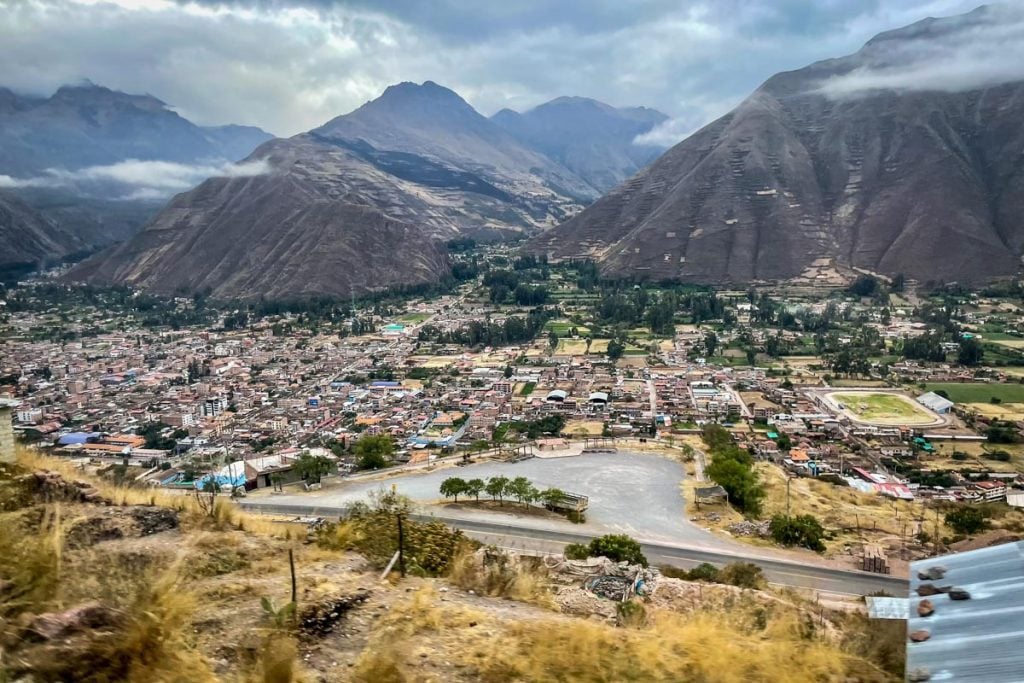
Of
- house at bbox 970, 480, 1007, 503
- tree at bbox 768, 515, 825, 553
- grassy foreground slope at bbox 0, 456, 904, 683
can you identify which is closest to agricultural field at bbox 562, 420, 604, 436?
tree at bbox 768, 515, 825, 553

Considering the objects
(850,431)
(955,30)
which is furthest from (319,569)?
(955,30)

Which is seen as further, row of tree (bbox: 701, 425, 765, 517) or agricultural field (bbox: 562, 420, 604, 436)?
agricultural field (bbox: 562, 420, 604, 436)

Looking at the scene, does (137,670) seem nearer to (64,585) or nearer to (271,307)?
(64,585)

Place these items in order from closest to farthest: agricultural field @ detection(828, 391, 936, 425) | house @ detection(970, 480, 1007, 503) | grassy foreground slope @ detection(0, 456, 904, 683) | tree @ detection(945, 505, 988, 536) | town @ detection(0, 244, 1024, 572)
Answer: grassy foreground slope @ detection(0, 456, 904, 683) → tree @ detection(945, 505, 988, 536) → house @ detection(970, 480, 1007, 503) → town @ detection(0, 244, 1024, 572) → agricultural field @ detection(828, 391, 936, 425)

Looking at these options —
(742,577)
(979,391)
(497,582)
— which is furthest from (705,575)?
(979,391)

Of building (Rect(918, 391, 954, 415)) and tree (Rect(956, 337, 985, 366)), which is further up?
tree (Rect(956, 337, 985, 366))

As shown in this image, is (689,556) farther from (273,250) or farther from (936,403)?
(273,250)

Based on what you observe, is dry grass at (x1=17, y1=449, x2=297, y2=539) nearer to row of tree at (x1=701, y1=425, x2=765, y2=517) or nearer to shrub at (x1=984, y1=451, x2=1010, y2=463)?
row of tree at (x1=701, y1=425, x2=765, y2=517)
